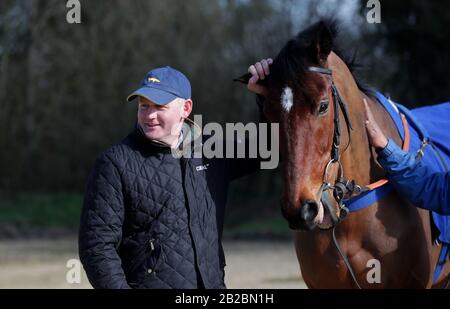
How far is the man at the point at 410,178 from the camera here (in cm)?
384

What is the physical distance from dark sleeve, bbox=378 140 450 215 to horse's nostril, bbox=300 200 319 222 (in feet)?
2.26

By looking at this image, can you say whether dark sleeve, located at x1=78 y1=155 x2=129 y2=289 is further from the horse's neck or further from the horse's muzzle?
the horse's neck

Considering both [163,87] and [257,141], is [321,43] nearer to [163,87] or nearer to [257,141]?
[257,141]

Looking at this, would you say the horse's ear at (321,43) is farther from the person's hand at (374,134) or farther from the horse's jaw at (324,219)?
the horse's jaw at (324,219)

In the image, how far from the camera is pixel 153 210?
3330mm

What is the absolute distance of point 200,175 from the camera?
3547 mm

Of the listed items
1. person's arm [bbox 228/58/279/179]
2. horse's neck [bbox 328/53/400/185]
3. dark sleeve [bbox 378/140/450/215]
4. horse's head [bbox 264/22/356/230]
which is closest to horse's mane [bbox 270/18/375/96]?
horse's head [bbox 264/22/356/230]

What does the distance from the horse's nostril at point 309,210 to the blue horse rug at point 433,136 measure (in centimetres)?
101

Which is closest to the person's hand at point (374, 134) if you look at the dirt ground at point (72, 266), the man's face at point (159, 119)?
the man's face at point (159, 119)

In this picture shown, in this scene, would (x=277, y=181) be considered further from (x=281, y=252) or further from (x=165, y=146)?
(x=165, y=146)

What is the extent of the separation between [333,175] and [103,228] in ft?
3.86
